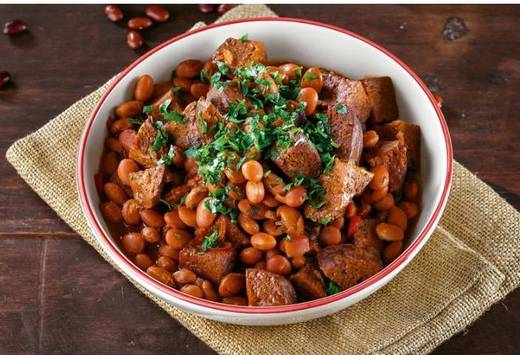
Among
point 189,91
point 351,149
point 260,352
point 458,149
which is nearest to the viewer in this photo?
point 351,149

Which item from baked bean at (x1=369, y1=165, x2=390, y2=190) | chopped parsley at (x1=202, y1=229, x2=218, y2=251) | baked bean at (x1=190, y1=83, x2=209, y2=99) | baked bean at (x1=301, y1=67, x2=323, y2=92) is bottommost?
chopped parsley at (x1=202, y1=229, x2=218, y2=251)

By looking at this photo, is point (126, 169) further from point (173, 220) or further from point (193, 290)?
point (193, 290)

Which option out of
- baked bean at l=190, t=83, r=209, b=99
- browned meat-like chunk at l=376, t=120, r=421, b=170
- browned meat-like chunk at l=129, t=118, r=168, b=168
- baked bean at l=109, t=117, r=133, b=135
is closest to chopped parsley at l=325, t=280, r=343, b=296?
browned meat-like chunk at l=376, t=120, r=421, b=170

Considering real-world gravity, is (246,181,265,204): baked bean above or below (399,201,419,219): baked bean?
above

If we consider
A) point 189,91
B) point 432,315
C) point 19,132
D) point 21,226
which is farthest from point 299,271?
point 19,132

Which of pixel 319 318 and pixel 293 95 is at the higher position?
pixel 293 95

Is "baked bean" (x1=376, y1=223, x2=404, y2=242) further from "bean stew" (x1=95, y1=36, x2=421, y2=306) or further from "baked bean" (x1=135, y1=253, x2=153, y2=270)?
"baked bean" (x1=135, y1=253, x2=153, y2=270)

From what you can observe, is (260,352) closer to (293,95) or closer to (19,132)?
(293,95)
